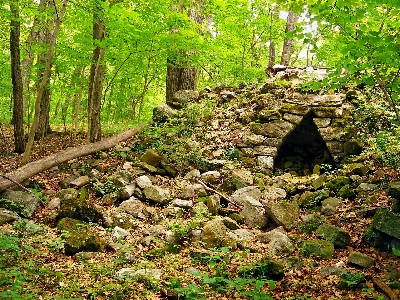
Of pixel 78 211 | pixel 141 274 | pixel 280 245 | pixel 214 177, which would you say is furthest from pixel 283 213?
pixel 78 211

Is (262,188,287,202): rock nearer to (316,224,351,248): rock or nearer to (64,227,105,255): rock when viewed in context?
(316,224,351,248): rock

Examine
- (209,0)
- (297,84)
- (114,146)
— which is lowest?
(114,146)

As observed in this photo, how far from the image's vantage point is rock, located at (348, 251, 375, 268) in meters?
4.97

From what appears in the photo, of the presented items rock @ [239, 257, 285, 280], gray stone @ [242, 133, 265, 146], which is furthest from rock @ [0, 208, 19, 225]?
gray stone @ [242, 133, 265, 146]

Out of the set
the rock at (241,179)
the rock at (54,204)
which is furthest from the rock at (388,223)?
the rock at (54,204)

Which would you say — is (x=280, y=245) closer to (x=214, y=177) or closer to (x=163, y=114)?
(x=214, y=177)

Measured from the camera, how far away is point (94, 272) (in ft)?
14.9

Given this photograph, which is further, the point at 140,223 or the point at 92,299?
the point at 140,223

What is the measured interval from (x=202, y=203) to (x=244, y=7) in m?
9.88

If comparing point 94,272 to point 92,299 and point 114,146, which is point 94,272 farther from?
point 114,146

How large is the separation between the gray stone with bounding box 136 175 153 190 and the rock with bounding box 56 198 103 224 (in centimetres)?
157

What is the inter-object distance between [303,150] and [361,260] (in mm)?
5479

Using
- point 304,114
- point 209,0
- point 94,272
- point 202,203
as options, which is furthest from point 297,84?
point 94,272

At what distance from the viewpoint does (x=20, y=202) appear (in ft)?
21.5
